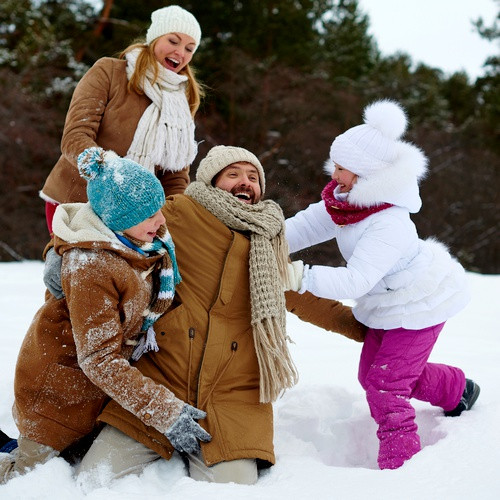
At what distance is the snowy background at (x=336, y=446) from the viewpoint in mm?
1861

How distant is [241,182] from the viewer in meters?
2.52

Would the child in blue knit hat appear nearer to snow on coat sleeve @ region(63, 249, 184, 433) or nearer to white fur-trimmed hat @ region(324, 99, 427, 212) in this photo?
snow on coat sleeve @ region(63, 249, 184, 433)

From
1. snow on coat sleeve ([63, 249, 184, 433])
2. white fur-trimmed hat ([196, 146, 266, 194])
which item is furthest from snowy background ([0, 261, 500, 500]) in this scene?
white fur-trimmed hat ([196, 146, 266, 194])

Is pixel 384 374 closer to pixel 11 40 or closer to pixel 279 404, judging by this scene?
pixel 279 404

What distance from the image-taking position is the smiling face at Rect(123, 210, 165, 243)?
2129 millimetres

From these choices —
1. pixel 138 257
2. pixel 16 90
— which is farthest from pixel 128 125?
pixel 16 90

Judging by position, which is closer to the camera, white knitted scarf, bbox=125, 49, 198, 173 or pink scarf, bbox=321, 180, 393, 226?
pink scarf, bbox=321, 180, 393, 226

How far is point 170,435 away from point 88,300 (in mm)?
515

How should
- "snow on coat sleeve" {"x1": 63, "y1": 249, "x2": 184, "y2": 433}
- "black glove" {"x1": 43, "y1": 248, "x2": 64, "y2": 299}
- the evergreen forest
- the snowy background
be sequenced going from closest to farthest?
the snowy background < "snow on coat sleeve" {"x1": 63, "y1": 249, "x2": 184, "y2": 433} < "black glove" {"x1": 43, "y1": 248, "x2": 64, "y2": 299} < the evergreen forest

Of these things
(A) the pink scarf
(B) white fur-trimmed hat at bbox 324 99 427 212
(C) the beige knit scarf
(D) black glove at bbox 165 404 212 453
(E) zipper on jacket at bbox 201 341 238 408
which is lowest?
(D) black glove at bbox 165 404 212 453

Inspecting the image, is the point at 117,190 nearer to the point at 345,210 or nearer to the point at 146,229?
the point at 146,229

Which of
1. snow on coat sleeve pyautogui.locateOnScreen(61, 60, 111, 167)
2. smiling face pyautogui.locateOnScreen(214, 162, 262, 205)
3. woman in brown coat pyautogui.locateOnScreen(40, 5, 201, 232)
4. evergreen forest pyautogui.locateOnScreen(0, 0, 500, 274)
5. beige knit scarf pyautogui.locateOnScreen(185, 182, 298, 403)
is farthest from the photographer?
evergreen forest pyautogui.locateOnScreen(0, 0, 500, 274)

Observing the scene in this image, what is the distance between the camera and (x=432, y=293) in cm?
262

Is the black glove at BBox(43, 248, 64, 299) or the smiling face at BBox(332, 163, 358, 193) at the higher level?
the smiling face at BBox(332, 163, 358, 193)
